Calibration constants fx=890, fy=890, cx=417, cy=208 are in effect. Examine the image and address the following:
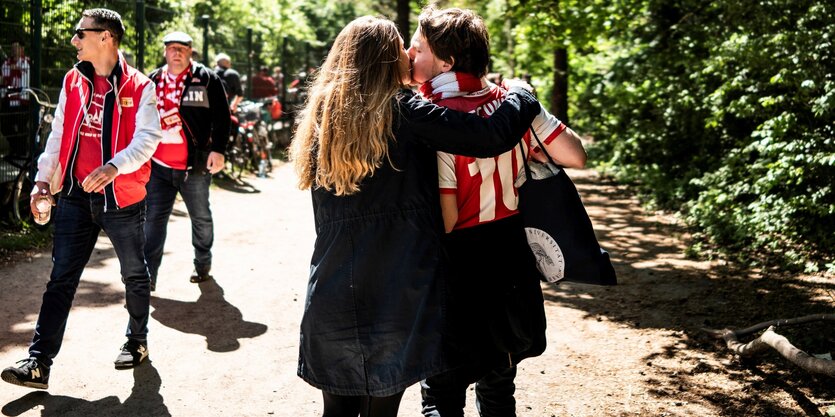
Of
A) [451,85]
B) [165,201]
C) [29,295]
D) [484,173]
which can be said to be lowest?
[29,295]

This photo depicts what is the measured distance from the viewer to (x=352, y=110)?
269 centimetres

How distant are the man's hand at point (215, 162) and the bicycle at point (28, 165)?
2591 millimetres

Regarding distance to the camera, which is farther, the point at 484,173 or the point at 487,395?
the point at 487,395

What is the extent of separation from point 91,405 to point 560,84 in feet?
55.6

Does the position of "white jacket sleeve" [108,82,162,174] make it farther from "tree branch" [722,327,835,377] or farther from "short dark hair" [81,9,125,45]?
"tree branch" [722,327,835,377]

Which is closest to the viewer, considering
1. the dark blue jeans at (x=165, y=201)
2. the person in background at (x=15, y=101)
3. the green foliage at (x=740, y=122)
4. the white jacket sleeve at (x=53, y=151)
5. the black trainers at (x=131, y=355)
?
the white jacket sleeve at (x=53, y=151)

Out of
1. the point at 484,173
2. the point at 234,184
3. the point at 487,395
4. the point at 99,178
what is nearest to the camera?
the point at 484,173

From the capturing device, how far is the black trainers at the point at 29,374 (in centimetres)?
436

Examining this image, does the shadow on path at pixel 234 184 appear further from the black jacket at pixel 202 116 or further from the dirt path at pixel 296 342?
the black jacket at pixel 202 116

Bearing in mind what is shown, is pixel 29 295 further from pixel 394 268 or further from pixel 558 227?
pixel 558 227

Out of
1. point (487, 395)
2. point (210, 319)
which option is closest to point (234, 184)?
point (210, 319)

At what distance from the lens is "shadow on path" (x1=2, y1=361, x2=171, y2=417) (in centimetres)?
432

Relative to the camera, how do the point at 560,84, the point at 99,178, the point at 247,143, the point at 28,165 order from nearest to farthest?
the point at 99,178, the point at 28,165, the point at 247,143, the point at 560,84

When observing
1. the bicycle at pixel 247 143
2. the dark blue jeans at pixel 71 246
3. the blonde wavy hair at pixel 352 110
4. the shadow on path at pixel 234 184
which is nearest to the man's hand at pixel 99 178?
the dark blue jeans at pixel 71 246
